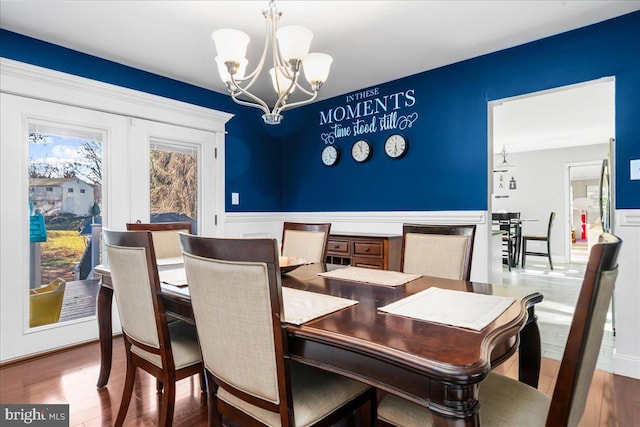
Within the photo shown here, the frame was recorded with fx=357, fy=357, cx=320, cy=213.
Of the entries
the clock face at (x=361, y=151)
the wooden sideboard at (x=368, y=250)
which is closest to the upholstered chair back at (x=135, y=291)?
the wooden sideboard at (x=368, y=250)

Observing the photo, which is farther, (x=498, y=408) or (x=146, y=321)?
(x=146, y=321)

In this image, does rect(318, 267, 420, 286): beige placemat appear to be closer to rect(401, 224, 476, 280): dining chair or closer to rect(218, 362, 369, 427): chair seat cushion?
rect(401, 224, 476, 280): dining chair

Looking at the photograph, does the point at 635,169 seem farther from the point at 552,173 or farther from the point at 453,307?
the point at 552,173

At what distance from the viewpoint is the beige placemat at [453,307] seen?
44.7 inches

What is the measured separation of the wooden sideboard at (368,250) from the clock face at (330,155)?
0.94 meters

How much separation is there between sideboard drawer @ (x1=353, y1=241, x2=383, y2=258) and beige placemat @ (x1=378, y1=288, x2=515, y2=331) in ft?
5.98

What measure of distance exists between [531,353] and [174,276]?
1706 millimetres

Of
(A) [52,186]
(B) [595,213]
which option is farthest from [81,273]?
(B) [595,213]

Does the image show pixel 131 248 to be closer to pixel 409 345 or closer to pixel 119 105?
pixel 409 345

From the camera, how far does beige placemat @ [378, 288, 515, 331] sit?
3.72 ft

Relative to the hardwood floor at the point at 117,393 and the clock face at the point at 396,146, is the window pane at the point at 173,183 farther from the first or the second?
the clock face at the point at 396,146

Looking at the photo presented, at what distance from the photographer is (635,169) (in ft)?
7.79

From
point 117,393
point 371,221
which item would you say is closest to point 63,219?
point 117,393

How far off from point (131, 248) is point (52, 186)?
1887mm
